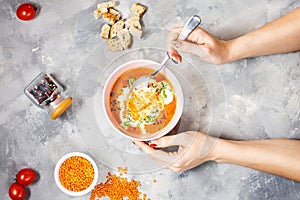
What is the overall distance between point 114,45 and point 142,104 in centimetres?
31

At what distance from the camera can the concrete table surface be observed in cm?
184

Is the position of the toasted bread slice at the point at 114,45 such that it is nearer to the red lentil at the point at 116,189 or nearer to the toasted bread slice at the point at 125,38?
the toasted bread slice at the point at 125,38

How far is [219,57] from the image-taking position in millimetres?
1769

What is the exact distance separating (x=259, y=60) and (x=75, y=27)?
843 mm

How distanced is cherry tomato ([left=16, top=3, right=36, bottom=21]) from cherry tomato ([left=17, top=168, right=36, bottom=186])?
0.67m

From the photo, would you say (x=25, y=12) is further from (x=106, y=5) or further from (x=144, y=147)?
(x=144, y=147)

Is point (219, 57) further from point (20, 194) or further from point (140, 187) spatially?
point (20, 194)

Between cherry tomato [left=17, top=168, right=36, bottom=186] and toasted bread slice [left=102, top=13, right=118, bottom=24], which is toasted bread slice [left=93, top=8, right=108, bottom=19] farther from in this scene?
cherry tomato [left=17, top=168, right=36, bottom=186]

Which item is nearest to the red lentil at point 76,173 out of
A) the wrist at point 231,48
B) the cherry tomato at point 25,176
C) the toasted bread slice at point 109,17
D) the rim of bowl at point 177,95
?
the cherry tomato at point 25,176

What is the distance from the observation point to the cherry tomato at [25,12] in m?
1.85

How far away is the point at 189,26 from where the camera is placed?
164 cm

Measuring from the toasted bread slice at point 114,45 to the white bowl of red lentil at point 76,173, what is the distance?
47cm

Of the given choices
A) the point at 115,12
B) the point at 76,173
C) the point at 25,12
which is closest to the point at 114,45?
the point at 115,12

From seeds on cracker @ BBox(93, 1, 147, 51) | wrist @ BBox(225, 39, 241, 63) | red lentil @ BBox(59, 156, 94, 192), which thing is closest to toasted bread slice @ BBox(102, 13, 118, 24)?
seeds on cracker @ BBox(93, 1, 147, 51)
